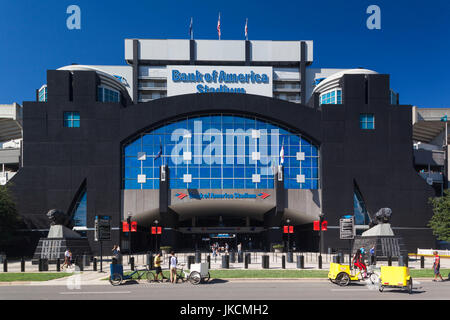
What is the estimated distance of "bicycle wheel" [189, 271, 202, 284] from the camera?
72.5 feet

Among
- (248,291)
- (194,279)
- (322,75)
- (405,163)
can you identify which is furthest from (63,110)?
(322,75)

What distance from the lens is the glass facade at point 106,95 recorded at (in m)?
57.1

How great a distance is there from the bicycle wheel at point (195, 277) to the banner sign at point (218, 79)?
54875 mm

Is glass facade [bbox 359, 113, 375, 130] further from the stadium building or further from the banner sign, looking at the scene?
the banner sign

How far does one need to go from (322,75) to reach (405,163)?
3812cm

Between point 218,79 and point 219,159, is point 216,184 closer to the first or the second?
point 219,159

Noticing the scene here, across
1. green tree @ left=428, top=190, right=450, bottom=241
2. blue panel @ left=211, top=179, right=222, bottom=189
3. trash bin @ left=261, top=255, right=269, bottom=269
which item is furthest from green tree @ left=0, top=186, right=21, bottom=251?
green tree @ left=428, top=190, right=450, bottom=241

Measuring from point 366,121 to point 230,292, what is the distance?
40.9 m

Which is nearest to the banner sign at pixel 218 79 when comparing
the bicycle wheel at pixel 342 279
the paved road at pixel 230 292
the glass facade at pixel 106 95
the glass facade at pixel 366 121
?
the glass facade at pixel 106 95

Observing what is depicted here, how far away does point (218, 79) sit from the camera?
246 ft

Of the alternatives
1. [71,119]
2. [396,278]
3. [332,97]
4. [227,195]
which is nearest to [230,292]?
[396,278]

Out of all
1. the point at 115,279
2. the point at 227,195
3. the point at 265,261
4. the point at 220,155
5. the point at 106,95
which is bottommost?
the point at 265,261

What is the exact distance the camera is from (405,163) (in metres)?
52.7
